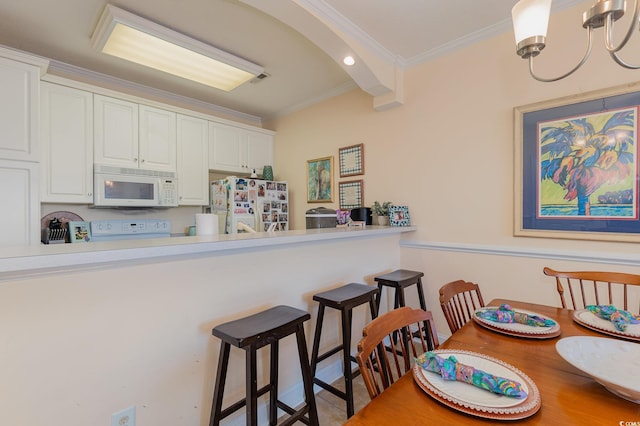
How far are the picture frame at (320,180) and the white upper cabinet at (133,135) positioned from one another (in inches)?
61.1

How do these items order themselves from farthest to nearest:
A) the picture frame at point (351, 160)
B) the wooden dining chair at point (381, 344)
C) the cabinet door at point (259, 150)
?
the cabinet door at point (259, 150) < the picture frame at point (351, 160) < the wooden dining chair at point (381, 344)

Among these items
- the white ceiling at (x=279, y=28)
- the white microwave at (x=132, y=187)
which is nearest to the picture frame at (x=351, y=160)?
the white ceiling at (x=279, y=28)

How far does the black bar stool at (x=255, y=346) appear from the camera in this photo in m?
1.21

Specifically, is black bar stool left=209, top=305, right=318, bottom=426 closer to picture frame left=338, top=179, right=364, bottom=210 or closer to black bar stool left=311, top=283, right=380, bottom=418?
black bar stool left=311, top=283, right=380, bottom=418

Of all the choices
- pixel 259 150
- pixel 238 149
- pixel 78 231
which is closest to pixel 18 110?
pixel 78 231

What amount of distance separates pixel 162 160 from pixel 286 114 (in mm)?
1705

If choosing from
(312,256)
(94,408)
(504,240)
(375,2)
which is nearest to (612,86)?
(504,240)

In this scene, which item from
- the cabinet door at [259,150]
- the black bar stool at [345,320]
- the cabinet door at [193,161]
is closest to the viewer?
the black bar stool at [345,320]

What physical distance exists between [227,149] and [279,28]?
5.64ft

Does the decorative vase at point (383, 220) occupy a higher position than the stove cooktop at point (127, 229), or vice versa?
the decorative vase at point (383, 220)

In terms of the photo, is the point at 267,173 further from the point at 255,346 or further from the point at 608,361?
the point at 608,361

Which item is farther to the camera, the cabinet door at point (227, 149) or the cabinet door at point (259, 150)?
the cabinet door at point (259, 150)

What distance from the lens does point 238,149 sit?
3.77m

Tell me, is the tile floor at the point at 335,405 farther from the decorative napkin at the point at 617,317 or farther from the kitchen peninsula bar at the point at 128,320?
the decorative napkin at the point at 617,317
